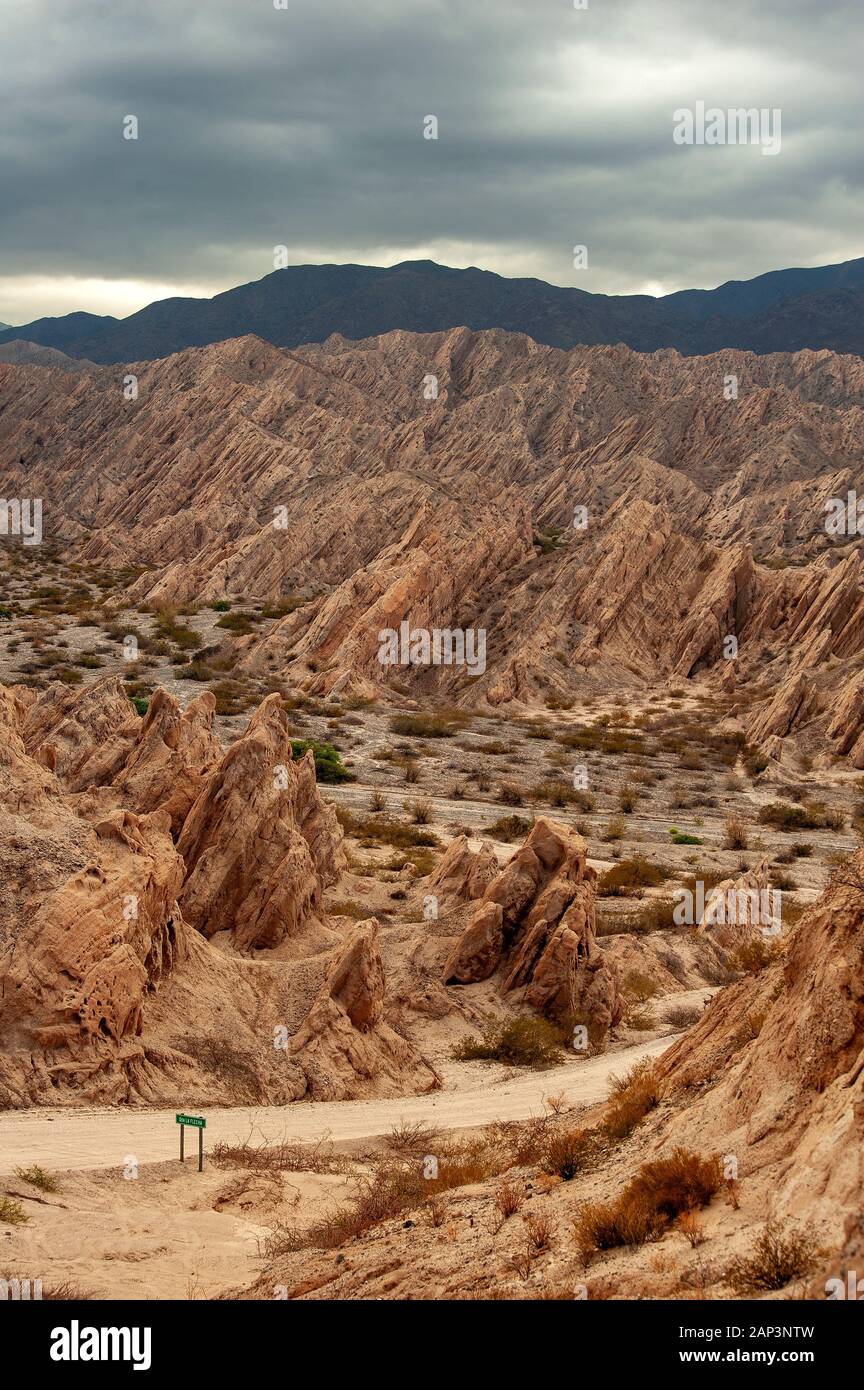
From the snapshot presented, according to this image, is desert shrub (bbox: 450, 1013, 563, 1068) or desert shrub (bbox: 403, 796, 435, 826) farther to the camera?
desert shrub (bbox: 403, 796, 435, 826)

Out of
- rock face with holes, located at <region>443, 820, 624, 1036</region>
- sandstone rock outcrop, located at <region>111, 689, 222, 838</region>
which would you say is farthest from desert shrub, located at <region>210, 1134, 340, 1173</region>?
sandstone rock outcrop, located at <region>111, 689, 222, 838</region>

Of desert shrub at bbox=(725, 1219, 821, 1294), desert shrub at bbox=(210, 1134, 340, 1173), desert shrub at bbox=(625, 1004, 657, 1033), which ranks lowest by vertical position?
desert shrub at bbox=(625, 1004, 657, 1033)

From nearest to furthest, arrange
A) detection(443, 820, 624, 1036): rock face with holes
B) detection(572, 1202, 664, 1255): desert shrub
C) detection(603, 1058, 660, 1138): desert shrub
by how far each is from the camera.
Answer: detection(572, 1202, 664, 1255): desert shrub
detection(603, 1058, 660, 1138): desert shrub
detection(443, 820, 624, 1036): rock face with holes

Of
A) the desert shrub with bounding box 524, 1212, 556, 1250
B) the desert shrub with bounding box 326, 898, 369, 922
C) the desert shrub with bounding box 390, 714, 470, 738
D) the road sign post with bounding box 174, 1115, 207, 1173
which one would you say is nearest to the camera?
the desert shrub with bounding box 524, 1212, 556, 1250

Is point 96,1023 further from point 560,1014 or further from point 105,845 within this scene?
point 560,1014

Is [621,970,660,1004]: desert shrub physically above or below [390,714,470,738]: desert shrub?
below

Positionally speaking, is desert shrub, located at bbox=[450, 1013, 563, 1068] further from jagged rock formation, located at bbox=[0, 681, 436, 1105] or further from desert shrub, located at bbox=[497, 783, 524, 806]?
desert shrub, located at bbox=[497, 783, 524, 806]
